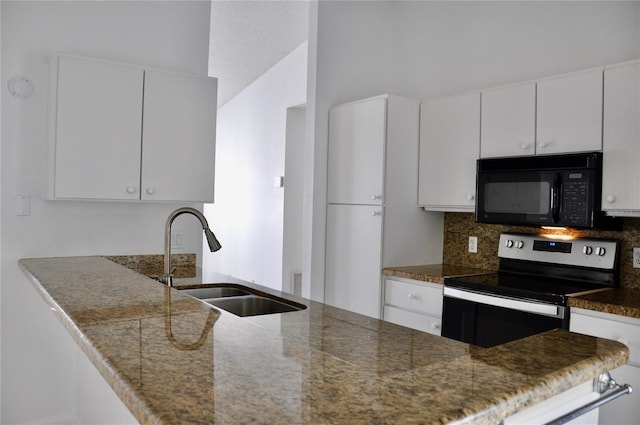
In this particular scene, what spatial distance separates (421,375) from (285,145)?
4.88m

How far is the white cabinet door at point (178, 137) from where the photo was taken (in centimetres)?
272

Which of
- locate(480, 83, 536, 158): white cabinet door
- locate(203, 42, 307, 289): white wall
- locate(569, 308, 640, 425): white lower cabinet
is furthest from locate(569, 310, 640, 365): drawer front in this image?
A: locate(203, 42, 307, 289): white wall

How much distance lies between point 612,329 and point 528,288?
44 cm

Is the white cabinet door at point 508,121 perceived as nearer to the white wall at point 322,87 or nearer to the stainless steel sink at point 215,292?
the white wall at point 322,87

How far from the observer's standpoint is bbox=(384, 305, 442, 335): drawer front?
2.99m

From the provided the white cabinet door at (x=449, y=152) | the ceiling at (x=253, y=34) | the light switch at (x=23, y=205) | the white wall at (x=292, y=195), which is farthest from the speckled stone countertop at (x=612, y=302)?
the white wall at (x=292, y=195)

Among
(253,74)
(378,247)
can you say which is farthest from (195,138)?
(253,74)

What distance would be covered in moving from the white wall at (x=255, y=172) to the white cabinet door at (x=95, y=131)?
288 centimetres

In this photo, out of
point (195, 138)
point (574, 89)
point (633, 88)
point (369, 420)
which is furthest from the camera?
point (195, 138)

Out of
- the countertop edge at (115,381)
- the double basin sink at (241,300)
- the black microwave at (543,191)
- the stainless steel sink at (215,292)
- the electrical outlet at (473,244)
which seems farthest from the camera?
the electrical outlet at (473,244)

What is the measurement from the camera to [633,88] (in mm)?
2400

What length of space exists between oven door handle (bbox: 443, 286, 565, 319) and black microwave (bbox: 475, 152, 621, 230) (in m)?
0.47

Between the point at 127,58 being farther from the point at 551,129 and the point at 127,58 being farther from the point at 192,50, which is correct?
the point at 551,129

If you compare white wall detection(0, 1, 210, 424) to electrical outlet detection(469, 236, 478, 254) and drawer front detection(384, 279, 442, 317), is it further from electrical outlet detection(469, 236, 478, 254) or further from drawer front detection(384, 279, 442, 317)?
electrical outlet detection(469, 236, 478, 254)
